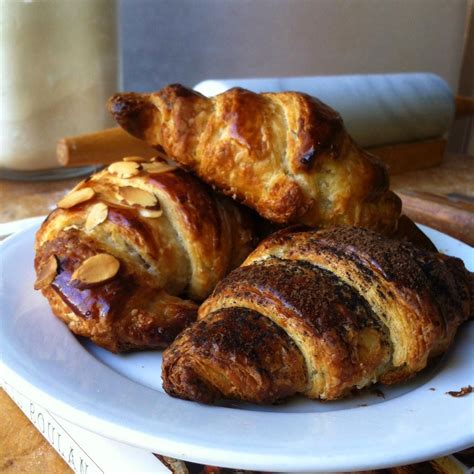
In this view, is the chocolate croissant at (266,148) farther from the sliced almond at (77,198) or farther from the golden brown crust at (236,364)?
the golden brown crust at (236,364)

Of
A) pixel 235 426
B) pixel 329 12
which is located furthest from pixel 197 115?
pixel 329 12

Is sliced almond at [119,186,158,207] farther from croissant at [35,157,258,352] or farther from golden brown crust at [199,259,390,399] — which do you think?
golden brown crust at [199,259,390,399]

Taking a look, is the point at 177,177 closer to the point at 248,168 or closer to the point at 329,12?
the point at 248,168

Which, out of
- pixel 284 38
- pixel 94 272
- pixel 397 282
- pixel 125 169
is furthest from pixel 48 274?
pixel 284 38

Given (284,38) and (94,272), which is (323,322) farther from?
(284,38)

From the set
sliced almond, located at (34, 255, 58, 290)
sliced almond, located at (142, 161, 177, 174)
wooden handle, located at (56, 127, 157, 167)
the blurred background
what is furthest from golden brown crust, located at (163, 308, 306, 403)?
the blurred background

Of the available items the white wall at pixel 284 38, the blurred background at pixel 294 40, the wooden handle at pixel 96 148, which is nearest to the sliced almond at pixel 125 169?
the wooden handle at pixel 96 148
